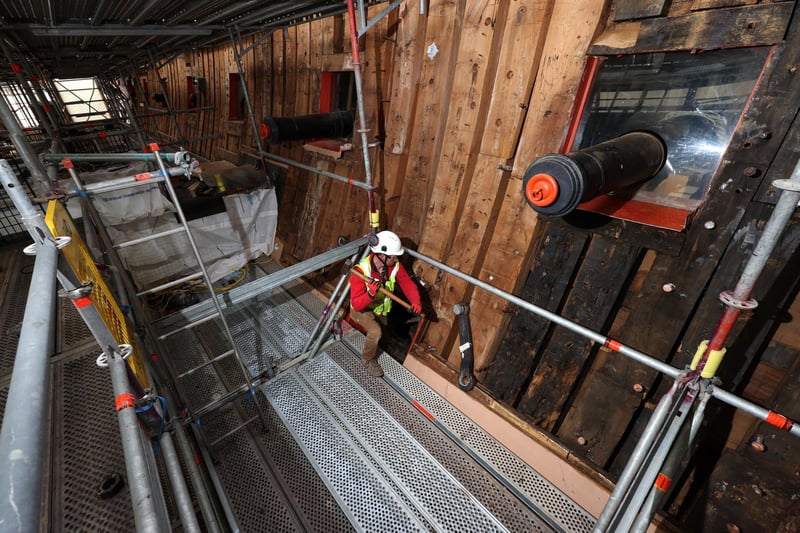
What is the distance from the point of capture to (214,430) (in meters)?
3.26

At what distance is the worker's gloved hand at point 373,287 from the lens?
3594mm

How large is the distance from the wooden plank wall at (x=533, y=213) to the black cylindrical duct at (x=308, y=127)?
0.40 m

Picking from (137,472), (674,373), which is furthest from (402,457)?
(137,472)

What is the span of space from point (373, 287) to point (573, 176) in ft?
7.98

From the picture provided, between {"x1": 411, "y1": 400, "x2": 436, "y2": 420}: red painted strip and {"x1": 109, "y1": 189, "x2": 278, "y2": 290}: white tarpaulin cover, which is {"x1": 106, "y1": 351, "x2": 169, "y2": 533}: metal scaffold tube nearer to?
{"x1": 411, "y1": 400, "x2": 436, "y2": 420}: red painted strip

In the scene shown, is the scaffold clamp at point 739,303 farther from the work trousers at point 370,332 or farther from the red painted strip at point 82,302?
the work trousers at point 370,332

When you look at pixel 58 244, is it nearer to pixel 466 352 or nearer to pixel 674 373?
pixel 674 373

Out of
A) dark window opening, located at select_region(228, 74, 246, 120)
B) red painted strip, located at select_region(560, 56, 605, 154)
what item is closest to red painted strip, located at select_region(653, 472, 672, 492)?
red painted strip, located at select_region(560, 56, 605, 154)

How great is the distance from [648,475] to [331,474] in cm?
240

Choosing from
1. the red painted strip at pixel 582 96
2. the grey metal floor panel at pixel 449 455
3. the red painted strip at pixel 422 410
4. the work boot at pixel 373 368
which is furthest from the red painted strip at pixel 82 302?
the red painted strip at pixel 582 96

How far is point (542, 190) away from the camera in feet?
5.61

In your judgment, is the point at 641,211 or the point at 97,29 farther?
the point at 97,29

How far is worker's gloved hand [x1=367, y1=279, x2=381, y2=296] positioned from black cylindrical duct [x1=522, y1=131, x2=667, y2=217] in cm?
211

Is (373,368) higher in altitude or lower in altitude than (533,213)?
lower
